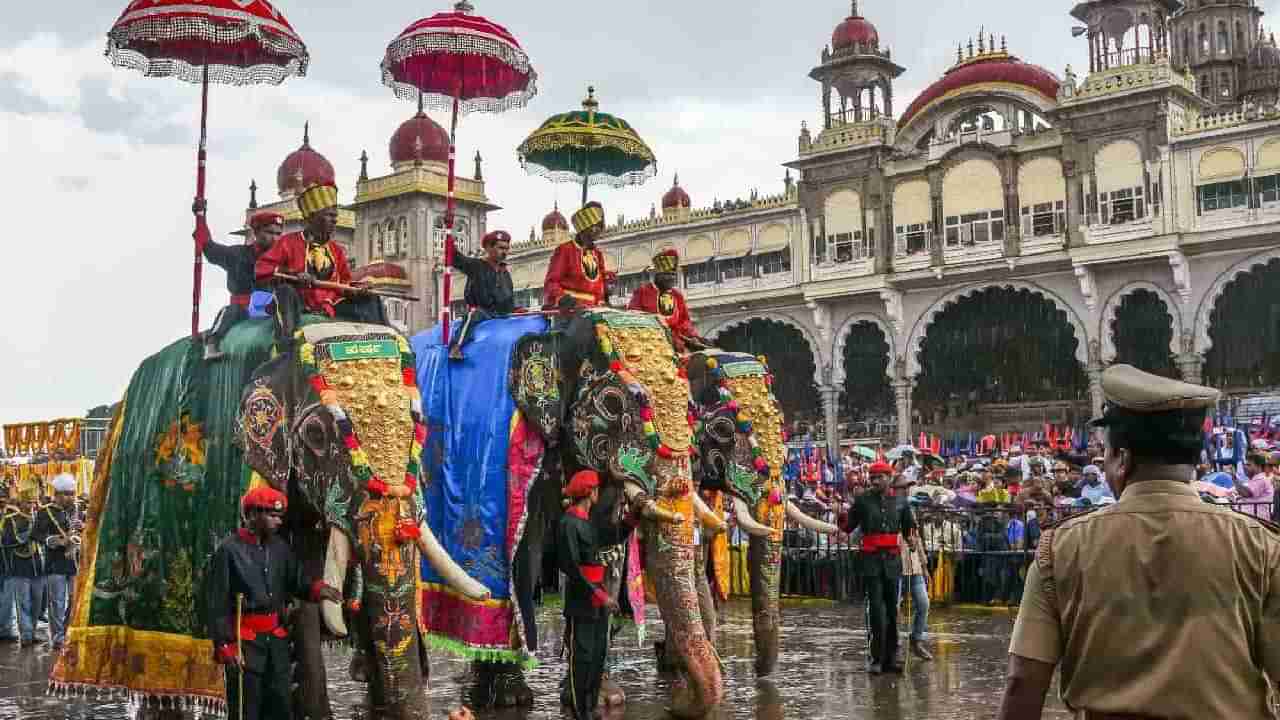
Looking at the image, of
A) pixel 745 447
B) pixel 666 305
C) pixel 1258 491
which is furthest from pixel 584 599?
pixel 1258 491

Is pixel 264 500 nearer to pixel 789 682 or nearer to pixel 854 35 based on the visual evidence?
pixel 789 682

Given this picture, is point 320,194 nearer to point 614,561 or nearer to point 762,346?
point 614,561

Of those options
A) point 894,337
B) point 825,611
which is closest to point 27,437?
Answer: point 825,611

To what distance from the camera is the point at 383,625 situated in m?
6.24

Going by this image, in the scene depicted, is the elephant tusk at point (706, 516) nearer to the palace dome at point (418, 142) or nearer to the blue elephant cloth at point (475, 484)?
the blue elephant cloth at point (475, 484)

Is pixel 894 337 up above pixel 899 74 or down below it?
below

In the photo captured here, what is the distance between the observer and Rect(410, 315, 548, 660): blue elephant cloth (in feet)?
26.8

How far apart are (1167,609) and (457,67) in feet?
30.4

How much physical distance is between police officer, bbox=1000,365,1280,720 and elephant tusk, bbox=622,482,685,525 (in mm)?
4370

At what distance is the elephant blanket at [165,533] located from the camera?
780cm

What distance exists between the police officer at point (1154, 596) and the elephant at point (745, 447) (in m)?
6.84

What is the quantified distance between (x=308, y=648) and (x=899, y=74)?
92.9 ft

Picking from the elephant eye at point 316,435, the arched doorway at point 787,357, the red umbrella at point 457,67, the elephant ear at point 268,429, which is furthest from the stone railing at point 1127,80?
the elephant eye at point 316,435

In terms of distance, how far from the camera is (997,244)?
29391 mm
